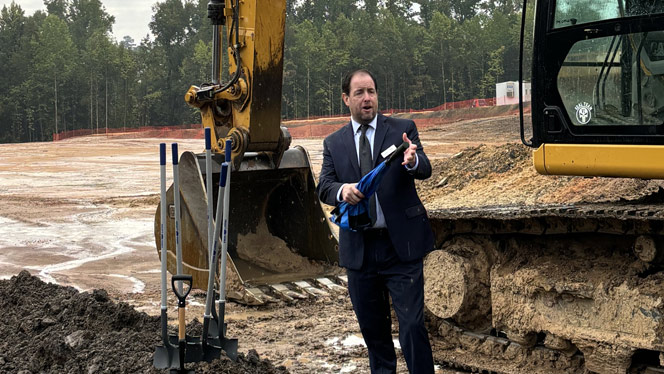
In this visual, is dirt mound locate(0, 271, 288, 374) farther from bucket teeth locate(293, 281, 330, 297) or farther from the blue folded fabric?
bucket teeth locate(293, 281, 330, 297)

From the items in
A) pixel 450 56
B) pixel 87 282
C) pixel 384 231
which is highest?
pixel 450 56

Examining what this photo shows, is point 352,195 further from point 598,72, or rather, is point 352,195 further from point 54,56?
point 54,56

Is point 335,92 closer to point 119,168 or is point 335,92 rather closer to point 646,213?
point 119,168

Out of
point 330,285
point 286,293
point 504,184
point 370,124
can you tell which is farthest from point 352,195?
point 504,184

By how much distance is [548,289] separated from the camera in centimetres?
540

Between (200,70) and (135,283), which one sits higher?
(200,70)

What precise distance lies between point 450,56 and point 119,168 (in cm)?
5423

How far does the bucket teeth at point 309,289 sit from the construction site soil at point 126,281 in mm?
133

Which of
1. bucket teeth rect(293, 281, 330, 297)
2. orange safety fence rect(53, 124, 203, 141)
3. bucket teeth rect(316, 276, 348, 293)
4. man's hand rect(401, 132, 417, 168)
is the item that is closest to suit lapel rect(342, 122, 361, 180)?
man's hand rect(401, 132, 417, 168)

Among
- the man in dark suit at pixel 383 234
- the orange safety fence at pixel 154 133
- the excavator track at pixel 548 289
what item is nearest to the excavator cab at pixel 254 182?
the excavator track at pixel 548 289

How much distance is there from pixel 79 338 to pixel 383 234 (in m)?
2.13

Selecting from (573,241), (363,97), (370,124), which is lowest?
(573,241)

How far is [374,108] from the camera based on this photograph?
14.3 feet

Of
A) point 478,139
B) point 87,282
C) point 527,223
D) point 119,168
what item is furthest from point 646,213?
point 478,139
